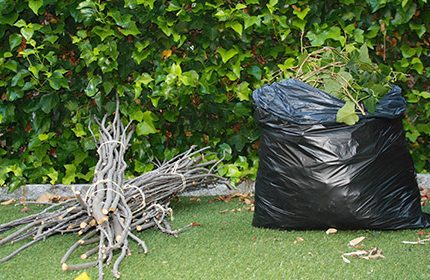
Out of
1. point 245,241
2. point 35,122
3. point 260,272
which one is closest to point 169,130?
point 35,122

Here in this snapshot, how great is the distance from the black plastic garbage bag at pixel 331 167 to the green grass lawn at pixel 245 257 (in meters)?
0.09

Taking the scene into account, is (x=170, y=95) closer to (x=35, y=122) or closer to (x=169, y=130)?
(x=169, y=130)

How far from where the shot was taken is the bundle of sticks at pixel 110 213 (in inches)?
107

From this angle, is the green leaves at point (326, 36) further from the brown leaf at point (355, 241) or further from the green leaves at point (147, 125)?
the brown leaf at point (355, 241)

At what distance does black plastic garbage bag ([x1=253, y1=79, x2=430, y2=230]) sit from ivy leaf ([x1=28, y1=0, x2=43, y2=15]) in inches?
64.1

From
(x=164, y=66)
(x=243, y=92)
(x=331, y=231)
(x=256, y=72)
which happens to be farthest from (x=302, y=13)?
(x=331, y=231)

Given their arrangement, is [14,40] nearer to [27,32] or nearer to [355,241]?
[27,32]

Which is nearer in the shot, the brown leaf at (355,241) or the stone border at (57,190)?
the brown leaf at (355,241)

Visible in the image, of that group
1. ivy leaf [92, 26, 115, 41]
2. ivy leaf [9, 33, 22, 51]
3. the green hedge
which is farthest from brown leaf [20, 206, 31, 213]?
ivy leaf [92, 26, 115, 41]

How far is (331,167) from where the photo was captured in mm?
2990

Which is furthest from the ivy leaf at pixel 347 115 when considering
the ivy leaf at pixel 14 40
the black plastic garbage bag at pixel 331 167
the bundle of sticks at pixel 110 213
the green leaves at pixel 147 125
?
the ivy leaf at pixel 14 40

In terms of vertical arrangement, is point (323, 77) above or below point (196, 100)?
above

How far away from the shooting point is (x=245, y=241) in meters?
2.92

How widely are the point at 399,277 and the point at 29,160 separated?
2.74 m
